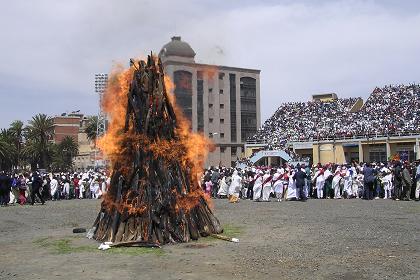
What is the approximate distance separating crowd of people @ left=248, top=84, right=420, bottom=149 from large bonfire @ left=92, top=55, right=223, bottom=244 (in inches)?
1552

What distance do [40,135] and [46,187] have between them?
39.1 metres

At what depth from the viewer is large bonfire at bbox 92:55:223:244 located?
441 inches

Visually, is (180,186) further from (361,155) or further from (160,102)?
(361,155)

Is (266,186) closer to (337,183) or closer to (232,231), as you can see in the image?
(337,183)

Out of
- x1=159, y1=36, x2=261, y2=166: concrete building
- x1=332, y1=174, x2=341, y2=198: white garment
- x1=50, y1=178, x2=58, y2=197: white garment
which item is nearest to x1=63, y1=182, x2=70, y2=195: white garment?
x1=50, y1=178, x2=58, y2=197: white garment

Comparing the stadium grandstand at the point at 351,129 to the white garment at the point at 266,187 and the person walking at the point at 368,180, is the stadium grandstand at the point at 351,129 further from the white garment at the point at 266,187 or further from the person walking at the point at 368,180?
the person walking at the point at 368,180

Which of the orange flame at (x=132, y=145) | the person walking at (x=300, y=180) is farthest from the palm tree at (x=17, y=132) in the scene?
the orange flame at (x=132, y=145)

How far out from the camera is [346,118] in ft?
187

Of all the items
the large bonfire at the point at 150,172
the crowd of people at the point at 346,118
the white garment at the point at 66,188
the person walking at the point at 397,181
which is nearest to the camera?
the large bonfire at the point at 150,172

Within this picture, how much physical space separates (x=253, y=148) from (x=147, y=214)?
49259 mm

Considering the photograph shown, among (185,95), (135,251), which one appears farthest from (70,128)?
(135,251)

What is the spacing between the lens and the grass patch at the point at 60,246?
10477mm

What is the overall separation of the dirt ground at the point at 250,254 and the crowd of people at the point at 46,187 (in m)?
10.8

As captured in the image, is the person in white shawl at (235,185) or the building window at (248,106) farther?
the building window at (248,106)
